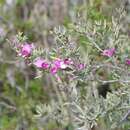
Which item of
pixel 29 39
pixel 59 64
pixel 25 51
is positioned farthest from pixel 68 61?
pixel 29 39

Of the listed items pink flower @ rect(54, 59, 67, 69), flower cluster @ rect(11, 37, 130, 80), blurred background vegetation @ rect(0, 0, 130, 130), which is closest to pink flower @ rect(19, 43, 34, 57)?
flower cluster @ rect(11, 37, 130, 80)

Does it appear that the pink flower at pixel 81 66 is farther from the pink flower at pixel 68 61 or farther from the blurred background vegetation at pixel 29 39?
the blurred background vegetation at pixel 29 39

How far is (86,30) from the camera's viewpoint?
1782mm

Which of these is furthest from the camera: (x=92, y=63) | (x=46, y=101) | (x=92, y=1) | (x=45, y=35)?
(x=45, y=35)

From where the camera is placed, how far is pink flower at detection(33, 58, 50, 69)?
170 cm

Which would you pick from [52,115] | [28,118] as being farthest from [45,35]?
[52,115]

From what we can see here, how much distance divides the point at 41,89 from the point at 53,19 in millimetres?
589

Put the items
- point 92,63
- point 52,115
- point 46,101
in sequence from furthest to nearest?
point 46,101
point 52,115
point 92,63

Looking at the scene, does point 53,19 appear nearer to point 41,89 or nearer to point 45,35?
point 45,35

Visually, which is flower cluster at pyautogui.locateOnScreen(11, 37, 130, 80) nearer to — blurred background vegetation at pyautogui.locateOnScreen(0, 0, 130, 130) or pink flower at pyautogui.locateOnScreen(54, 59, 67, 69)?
pink flower at pyautogui.locateOnScreen(54, 59, 67, 69)

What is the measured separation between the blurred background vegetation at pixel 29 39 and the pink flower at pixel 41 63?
3.74 ft

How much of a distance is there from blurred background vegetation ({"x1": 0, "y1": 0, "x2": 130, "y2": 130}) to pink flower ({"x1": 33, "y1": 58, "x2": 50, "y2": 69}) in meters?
1.14

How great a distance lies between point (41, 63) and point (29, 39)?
1581 millimetres

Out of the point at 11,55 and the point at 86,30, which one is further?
the point at 11,55
